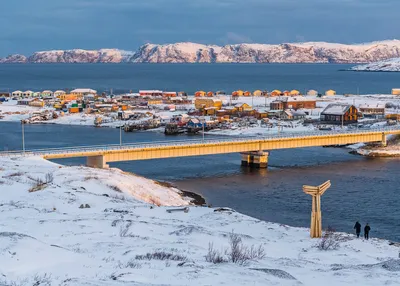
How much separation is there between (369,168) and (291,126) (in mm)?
28399

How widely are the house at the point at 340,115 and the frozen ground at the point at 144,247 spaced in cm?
5543

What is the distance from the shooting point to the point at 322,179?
47156 millimetres

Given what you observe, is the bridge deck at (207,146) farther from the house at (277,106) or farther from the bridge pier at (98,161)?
the house at (277,106)

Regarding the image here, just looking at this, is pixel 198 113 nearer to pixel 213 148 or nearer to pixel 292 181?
pixel 213 148

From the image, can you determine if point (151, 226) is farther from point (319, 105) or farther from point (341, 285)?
point (319, 105)

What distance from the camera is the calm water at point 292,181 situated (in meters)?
35.2

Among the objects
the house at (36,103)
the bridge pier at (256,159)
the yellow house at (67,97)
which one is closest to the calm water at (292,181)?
the bridge pier at (256,159)

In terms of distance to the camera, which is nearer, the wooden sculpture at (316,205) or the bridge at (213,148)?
the wooden sculpture at (316,205)

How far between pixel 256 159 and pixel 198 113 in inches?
1646

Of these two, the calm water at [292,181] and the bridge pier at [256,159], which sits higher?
the bridge pier at [256,159]

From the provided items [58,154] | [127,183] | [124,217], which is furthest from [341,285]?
[58,154]

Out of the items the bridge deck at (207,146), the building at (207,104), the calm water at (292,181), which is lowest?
the calm water at (292,181)

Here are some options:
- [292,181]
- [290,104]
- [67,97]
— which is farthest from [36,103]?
[292,181]

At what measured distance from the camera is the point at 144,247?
64.2ft
